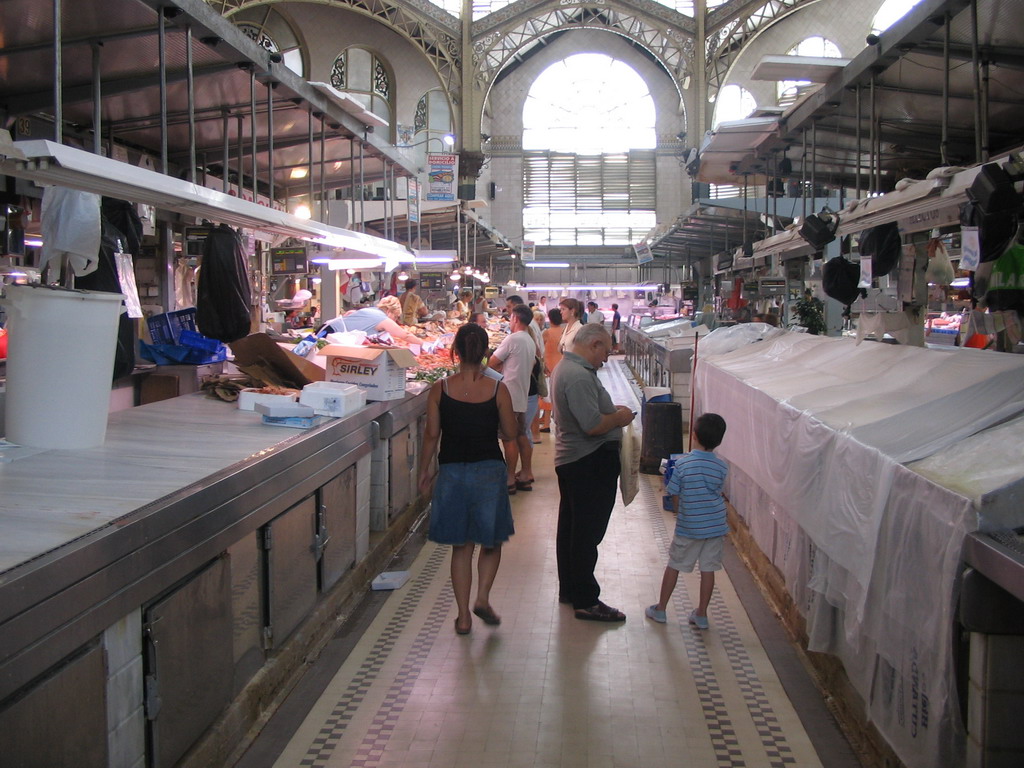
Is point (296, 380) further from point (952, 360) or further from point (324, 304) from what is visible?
point (324, 304)

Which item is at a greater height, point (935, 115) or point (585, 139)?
point (585, 139)

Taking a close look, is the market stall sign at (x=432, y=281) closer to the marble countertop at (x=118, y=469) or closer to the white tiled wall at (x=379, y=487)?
the white tiled wall at (x=379, y=487)

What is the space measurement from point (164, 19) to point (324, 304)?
919 cm

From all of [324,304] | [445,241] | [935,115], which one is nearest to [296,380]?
[935,115]

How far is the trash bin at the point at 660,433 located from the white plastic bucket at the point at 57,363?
5.72 m

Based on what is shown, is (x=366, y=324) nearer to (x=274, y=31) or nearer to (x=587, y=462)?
(x=587, y=462)

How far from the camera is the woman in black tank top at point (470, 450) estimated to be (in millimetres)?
4637

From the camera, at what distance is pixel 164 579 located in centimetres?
284

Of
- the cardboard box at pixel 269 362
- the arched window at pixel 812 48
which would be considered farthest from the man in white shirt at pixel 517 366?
the arched window at pixel 812 48

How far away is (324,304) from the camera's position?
1378cm

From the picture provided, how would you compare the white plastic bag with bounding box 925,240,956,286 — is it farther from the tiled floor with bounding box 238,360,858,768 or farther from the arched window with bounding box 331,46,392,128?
the arched window with bounding box 331,46,392,128

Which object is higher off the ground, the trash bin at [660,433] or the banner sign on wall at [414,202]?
the banner sign on wall at [414,202]

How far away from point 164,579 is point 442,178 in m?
12.6

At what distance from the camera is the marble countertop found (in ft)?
8.46
